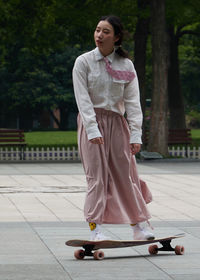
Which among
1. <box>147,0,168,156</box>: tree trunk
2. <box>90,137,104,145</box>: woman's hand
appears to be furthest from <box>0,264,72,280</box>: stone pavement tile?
<box>147,0,168,156</box>: tree trunk

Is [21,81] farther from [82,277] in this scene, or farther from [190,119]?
[82,277]

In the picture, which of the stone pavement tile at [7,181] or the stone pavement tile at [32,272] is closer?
the stone pavement tile at [32,272]

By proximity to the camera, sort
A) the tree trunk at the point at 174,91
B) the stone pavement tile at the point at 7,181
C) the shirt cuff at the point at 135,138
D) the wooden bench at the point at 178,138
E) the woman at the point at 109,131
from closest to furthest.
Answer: the woman at the point at 109,131 < the shirt cuff at the point at 135,138 < the stone pavement tile at the point at 7,181 < the wooden bench at the point at 178,138 < the tree trunk at the point at 174,91

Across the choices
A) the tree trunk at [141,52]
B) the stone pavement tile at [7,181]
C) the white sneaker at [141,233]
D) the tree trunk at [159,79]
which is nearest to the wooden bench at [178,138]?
the tree trunk at [141,52]

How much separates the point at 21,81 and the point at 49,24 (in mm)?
31161

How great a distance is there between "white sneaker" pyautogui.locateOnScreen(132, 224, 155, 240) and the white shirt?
736mm

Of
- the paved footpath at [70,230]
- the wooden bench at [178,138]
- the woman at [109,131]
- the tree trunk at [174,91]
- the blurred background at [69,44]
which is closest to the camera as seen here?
the paved footpath at [70,230]

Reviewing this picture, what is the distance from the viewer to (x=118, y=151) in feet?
21.9

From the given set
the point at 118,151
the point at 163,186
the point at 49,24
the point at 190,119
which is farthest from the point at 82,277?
the point at 190,119

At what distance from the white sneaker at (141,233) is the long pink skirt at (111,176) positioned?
11 cm

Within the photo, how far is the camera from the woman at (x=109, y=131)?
21.5ft

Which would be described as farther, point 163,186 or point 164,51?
point 164,51

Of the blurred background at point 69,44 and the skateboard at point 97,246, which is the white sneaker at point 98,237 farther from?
the blurred background at point 69,44

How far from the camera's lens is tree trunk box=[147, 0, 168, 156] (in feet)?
72.3
